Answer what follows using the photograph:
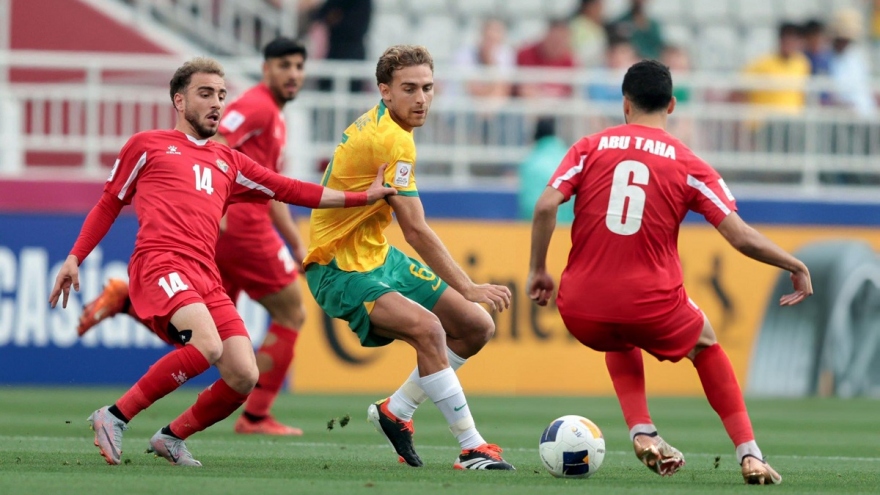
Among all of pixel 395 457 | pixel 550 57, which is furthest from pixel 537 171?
pixel 395 457

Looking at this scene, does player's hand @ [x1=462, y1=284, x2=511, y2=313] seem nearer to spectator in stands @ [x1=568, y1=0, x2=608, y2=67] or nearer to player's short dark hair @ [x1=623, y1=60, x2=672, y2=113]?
player's short dark hair @ [x1=623, y1=60, x2=672, y2=113]

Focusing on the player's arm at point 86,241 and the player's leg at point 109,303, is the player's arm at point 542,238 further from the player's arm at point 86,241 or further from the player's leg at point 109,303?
the player's leg at point 109,303

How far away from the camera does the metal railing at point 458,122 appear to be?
49.3 ft

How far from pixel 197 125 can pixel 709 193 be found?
8.77 ft

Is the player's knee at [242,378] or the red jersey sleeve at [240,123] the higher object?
the red jersey sleeve at [240,123]

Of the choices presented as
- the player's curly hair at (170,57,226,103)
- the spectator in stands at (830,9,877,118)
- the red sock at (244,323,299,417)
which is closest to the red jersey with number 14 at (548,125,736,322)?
the player's curly hair at (170,57,226,103)

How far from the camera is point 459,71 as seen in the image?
15633 millimetres

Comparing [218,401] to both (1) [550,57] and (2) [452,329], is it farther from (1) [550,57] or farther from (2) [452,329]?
(1) [550,57]

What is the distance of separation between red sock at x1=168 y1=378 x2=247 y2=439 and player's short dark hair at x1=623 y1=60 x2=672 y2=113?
8.26ft

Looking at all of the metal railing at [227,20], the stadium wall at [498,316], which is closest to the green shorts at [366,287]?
the stadium wall at [498,316]

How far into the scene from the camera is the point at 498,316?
14570mm

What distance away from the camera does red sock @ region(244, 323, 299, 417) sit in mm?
9973

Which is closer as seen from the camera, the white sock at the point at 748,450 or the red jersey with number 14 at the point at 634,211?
the white sock at the point at 748,450

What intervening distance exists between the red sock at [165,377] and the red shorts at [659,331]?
6.08 ft
